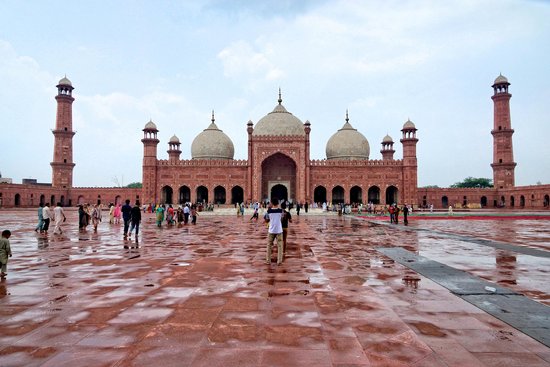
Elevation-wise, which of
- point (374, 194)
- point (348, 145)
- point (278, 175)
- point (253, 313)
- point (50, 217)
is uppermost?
point (348, 145)

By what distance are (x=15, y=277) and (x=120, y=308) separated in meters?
2.33

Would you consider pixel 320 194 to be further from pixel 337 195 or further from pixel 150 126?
pixel 150 126

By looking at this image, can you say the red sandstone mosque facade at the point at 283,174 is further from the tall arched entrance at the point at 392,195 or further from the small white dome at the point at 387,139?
the small white dome at the point at 387,139

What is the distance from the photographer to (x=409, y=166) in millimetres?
35250

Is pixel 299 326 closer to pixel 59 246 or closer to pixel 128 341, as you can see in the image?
pixel 128 341

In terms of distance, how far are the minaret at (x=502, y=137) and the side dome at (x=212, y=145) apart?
27619 mm

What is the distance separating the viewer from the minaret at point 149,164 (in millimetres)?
35156

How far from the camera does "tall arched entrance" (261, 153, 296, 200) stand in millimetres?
35594

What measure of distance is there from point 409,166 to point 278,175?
12401mm

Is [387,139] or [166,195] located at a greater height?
[387,139]

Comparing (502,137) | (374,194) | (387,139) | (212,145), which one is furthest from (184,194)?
(502,137)

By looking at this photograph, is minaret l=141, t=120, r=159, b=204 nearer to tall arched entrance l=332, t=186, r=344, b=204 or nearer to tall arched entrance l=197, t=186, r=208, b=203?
tall arched entrance l=197, t=186, r=208, b=203

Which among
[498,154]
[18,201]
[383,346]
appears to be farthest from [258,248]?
[498,154]

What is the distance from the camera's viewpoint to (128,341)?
2.62 meters
